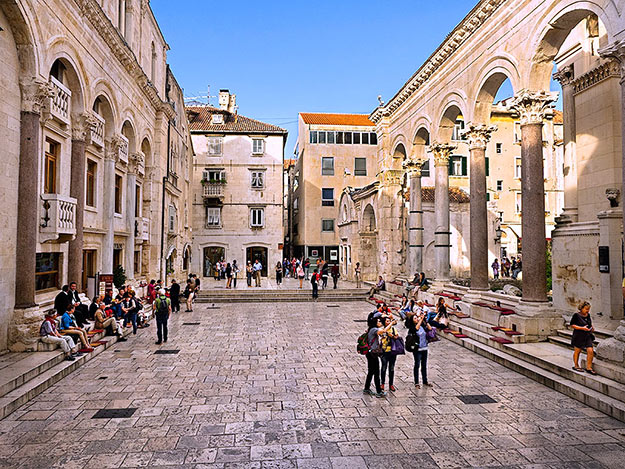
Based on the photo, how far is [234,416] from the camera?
6.98m

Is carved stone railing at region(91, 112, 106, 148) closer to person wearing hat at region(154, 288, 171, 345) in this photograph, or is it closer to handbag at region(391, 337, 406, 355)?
person wearing hat at region(154, 288, 171, 345)

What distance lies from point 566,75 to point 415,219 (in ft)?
28.2

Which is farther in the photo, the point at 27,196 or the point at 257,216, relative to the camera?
the point at 257,216

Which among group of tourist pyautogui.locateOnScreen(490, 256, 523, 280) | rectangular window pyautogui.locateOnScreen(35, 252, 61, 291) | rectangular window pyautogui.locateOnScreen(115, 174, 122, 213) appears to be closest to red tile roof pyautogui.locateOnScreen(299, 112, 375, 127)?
group of tourist pyautogui.locateOnScreen(490, 256, 523, 280)

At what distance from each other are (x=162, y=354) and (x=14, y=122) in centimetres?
Answer: 641

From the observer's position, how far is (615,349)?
7.71 m

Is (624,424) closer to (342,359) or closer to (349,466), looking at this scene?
(349,466)

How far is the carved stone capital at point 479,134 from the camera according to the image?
46.3 ft

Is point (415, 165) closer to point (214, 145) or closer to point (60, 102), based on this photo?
point (60, 102)

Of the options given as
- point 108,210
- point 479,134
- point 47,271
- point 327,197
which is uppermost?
point 327,197

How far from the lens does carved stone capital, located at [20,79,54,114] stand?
10.1 meters

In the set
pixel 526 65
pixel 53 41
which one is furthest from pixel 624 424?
pixel 53 41

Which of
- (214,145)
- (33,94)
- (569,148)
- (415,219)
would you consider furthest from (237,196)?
(569,148)

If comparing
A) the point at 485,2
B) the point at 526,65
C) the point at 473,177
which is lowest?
the point at 473,177
